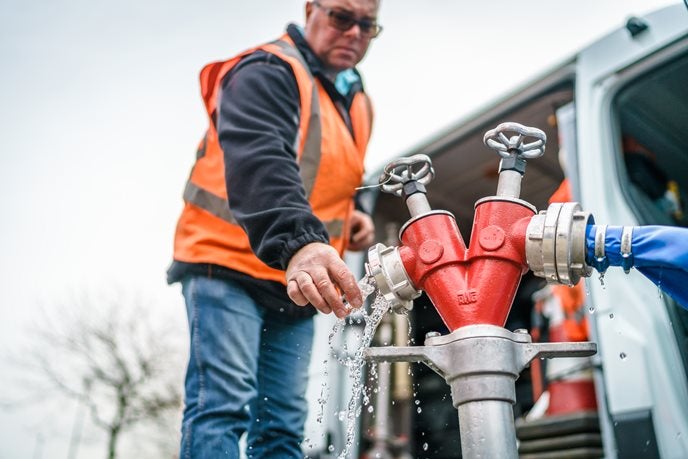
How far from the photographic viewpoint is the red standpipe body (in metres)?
0.93

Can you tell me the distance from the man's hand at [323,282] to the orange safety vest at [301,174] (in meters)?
0.46

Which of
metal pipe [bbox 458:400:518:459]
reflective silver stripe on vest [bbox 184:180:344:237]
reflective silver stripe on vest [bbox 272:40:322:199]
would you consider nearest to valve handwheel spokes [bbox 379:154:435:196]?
metal pipe [bbox 458:400:518:459]

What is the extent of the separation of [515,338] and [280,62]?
1023 millimetres

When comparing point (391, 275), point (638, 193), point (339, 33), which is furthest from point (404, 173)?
point (638, 193)

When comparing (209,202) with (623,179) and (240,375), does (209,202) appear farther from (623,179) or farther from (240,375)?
(623,179)

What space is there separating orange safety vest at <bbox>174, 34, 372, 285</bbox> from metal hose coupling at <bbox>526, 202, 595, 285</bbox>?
2.52ft

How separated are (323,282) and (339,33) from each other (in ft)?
3.23

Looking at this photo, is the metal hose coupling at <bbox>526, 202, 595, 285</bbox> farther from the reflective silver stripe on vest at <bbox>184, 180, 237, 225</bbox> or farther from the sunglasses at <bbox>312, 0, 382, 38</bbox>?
the sunglasses at <bbox>312, 0, 382, 38</bbox>

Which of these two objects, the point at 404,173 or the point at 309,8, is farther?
the point at 309,8

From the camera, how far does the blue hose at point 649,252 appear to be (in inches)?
33.7

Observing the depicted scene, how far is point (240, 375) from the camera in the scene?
1.46 m

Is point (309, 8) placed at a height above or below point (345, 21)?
above

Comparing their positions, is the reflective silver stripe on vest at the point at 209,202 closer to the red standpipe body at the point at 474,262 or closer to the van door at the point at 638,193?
the red standpipe body at the point at 474,262

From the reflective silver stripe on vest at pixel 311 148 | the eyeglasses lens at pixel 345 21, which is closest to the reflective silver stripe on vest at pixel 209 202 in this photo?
the reflective silver stripe on vest at pixel 311 148
